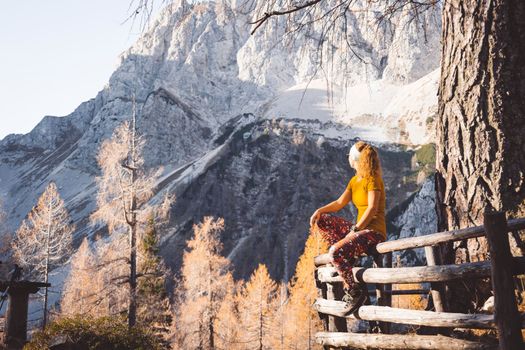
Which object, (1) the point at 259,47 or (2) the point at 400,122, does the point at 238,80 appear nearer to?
(1) the point at 259,47

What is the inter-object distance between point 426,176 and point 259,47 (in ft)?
243

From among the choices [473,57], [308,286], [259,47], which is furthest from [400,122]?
[473,57]

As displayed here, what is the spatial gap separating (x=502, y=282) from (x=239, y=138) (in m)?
115

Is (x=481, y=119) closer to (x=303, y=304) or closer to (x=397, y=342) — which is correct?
(x=397, y=342)

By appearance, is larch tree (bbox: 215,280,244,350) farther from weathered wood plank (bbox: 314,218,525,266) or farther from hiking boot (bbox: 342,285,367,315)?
weathered wood plank (bbox: 314,218,525,266)

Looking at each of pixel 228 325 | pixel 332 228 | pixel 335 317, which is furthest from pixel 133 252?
pixel 228 325

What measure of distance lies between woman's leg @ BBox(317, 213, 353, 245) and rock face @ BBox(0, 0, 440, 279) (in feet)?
212

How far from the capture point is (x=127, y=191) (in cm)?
1585

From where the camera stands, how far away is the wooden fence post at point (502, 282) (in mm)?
3201

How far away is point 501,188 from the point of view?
4.70m

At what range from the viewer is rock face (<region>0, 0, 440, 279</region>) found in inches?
3915

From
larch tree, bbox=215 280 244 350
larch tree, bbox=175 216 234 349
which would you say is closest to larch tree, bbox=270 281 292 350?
larch tree, bbox=215 280 244 350

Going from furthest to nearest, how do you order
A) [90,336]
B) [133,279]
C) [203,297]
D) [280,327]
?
[280,327], [203,297], [133,279], [90,336]

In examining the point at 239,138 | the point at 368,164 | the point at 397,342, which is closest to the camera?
the point at 397,342
